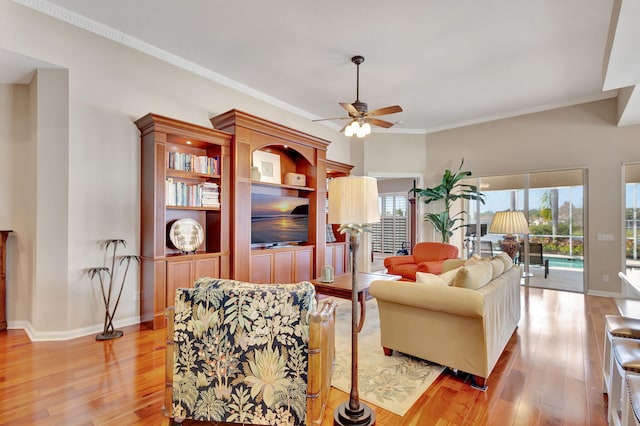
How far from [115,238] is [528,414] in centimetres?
402

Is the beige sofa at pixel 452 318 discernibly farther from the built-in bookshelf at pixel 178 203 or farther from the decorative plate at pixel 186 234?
the decorative plate at pixel 186 234

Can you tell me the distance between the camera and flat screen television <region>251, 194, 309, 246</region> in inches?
182

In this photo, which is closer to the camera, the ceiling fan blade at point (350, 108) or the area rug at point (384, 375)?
the area rug at point (384, 375)

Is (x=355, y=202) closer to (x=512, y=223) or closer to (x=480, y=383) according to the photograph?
(x=480, y=383)

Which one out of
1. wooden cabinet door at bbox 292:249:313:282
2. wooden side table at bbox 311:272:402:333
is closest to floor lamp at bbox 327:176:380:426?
wooden side table at bbox 311:272:402:333

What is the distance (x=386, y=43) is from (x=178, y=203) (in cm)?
312

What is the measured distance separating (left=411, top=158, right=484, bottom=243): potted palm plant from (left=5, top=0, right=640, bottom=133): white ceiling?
1675 millimetres

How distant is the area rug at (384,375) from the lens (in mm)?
2125

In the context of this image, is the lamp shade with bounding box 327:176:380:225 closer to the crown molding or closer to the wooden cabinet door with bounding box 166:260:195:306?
the wooden cabinet door with bounding box 166:260:195:306

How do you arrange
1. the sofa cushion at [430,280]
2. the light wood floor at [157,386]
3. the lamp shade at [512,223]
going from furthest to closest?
the lamp shade at [512,223], the sofa cushion at [430,280], the light wood floor at [157,386]

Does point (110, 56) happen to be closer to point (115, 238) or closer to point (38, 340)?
point (115, 238)

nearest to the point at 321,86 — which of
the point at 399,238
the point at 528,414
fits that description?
the point at 528,414

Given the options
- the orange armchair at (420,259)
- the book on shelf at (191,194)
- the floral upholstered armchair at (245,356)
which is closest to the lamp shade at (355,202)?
the floral upholstered armchair at (245,356)

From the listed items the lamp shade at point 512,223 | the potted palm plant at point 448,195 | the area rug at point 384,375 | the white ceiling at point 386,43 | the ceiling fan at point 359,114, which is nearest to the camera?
the area rug at point 384,375
